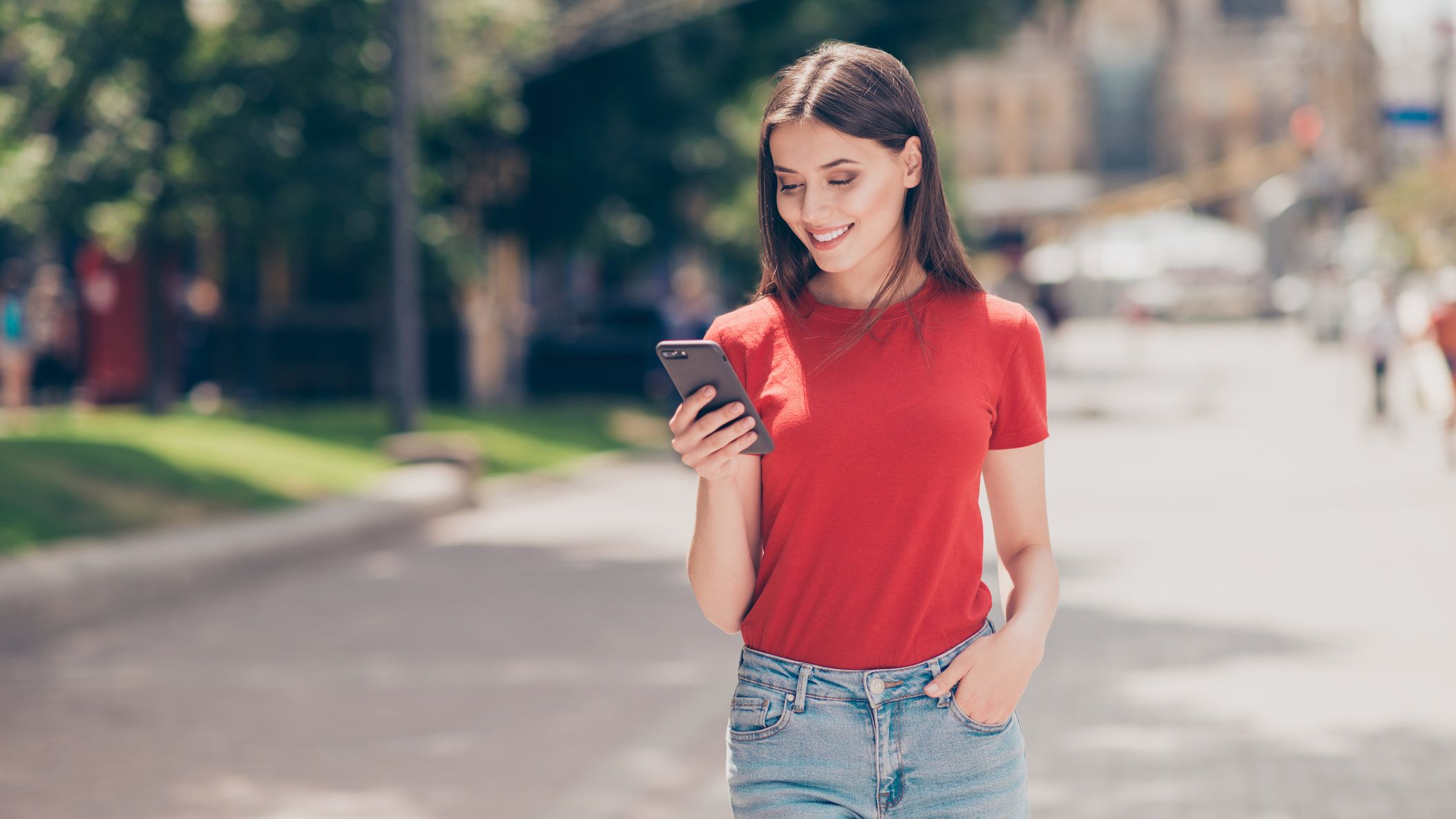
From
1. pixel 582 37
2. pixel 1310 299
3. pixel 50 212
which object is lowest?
pixel 1310 299

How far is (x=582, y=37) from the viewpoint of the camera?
2273 cm

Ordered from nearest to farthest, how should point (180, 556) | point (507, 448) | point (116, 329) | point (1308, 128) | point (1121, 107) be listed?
1. point (180, 556)
2. point (507, 448)
3. point (116, 329)
4. point (1308, 128)
5. point (1121, 107)

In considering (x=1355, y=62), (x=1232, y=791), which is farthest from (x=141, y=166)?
(x=1355, y=62)

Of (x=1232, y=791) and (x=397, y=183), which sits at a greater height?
(x=397, y=183)

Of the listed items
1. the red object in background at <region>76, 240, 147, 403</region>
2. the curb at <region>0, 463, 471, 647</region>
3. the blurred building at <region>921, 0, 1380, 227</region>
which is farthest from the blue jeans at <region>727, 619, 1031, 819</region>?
the blurred building at <region>921, 0, 1380, 227</region>

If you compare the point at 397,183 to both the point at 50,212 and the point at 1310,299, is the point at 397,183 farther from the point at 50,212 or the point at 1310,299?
the point at 1310,299

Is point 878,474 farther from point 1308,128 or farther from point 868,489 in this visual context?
point 1308,128

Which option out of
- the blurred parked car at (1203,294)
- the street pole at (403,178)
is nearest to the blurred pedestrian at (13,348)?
the street pole at (403,178)

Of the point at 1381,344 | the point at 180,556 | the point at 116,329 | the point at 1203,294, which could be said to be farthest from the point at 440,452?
the point at 1203,294

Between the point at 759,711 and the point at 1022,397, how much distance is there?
60 centimetres

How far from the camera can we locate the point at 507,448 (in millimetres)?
20250

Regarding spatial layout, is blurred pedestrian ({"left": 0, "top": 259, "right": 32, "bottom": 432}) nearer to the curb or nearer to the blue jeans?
the curb

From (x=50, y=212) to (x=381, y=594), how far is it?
1086 centimetres

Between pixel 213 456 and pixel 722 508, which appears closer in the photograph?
pixel 722 508
